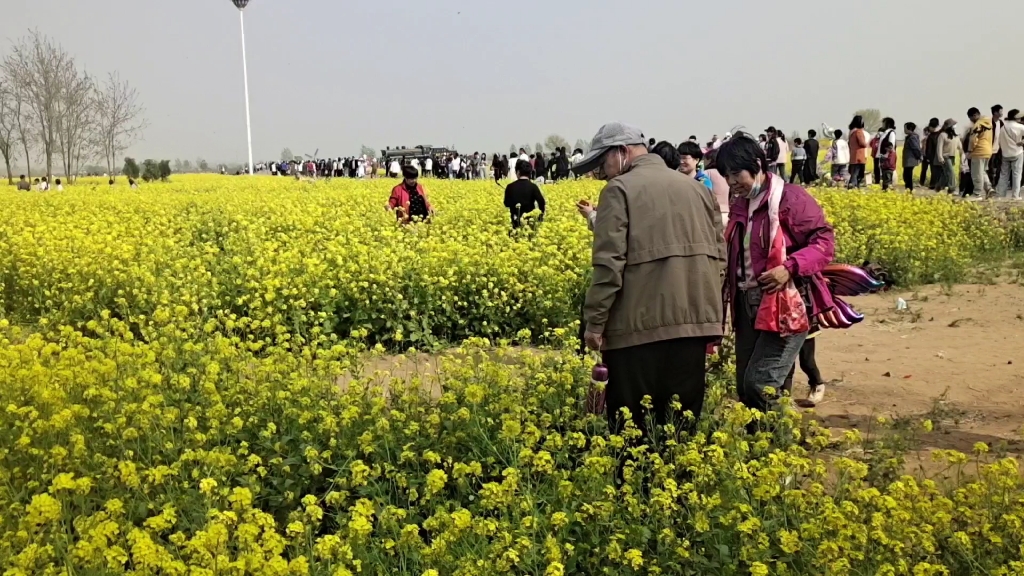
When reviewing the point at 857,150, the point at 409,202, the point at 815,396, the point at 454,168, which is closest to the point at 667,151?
the point at 815,396

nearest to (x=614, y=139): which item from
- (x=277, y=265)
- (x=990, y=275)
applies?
(x=277, y=265)

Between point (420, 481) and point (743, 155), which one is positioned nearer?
point (420, 481)

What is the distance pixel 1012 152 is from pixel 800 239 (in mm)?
13063

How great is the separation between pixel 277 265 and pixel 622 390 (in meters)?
5.05

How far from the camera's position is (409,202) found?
1032 cm

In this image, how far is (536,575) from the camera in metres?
2.79

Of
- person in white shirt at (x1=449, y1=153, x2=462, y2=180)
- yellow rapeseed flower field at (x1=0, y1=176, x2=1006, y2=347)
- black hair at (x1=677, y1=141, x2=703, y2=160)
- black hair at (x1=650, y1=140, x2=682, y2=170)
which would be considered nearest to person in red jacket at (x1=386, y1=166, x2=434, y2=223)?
yellow rapeseed flower field at (x1=0, y1=176, x2=1006, y2=347)

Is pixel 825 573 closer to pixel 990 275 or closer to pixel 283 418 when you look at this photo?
pixel 283 418

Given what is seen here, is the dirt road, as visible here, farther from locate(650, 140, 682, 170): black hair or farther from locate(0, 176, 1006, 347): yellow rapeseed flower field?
locate(650, 140, 682, 170): black hair

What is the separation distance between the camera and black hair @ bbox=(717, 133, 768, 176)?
4.08 meters

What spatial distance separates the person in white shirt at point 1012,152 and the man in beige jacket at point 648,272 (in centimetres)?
1338

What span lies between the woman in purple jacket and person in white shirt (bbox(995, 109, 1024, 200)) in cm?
1269

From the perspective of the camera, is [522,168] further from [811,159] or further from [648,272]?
[811,159]

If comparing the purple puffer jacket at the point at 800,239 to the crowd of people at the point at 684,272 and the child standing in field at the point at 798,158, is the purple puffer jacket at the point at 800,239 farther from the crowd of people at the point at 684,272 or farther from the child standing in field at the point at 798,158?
the child standing in field at the point at 798,158
